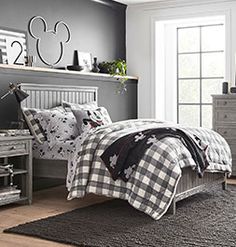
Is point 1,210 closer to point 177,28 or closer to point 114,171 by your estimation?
point 114,171

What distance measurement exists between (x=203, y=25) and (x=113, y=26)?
1.34 m

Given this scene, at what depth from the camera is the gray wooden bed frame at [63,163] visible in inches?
181

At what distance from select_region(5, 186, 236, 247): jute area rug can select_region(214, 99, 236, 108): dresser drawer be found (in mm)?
2065

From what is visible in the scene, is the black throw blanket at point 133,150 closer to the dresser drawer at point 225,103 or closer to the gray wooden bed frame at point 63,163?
the gray wooden bed frame at point 63,163

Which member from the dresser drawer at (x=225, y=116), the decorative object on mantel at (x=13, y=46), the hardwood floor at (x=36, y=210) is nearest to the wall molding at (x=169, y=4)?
the dresser drawer at (x=225, y=116)

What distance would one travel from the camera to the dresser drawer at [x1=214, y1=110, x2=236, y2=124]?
257 inches

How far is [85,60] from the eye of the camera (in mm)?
6723

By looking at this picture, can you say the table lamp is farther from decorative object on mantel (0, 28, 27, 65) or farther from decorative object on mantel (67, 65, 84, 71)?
decorative object on mantel (67, 65, 84, 71)

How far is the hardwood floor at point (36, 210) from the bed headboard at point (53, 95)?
100cm

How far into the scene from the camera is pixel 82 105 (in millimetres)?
6090

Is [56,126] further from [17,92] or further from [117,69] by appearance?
[117,69]

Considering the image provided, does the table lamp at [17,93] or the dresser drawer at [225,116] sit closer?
the table lamp at [17,93]

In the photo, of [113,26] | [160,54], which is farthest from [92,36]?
[160,54]

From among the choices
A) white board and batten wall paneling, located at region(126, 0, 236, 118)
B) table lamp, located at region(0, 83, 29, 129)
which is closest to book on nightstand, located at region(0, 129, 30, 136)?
table lamp, located at region(0, 83, 29, 129)
